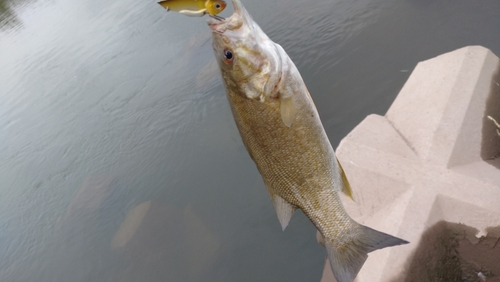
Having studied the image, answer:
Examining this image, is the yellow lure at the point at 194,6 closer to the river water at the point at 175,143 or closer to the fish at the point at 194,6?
the fish at the point at 194,6

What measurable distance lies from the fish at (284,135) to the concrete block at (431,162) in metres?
1.00

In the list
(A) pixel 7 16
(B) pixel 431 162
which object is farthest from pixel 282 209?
(A) pixel 7 16

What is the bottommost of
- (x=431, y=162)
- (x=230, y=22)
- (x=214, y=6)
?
(x=431, y=162)

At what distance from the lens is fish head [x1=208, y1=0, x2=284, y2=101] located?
155 cm

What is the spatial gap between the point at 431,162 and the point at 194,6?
2.51 metres

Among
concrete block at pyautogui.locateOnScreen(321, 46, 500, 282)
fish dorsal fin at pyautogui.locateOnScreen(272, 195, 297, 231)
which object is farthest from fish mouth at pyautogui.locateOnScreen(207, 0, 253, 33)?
concrete block at pyautogui.locateOnScreen(321, 46, 500, 282)

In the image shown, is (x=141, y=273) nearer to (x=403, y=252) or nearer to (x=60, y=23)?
(x=403, y=252)

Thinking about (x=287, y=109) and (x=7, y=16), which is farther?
(x=7, y=16)

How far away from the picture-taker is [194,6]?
1354mm

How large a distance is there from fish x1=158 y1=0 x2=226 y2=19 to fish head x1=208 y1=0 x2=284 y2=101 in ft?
0.47

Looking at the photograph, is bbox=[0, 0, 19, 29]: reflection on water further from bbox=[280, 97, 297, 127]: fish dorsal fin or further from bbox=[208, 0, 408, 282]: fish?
bbox=[280, 97, 297, 127]: fish dorsal fin

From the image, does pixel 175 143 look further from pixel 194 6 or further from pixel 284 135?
pixel 194 6


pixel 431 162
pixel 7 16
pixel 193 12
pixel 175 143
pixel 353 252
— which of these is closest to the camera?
pixel 193 12

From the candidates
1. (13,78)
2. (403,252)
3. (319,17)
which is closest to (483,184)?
(403,252)
